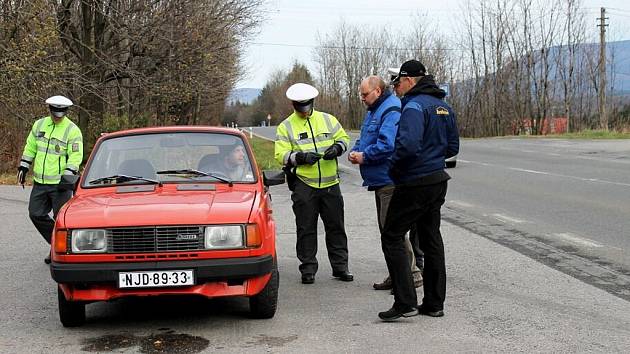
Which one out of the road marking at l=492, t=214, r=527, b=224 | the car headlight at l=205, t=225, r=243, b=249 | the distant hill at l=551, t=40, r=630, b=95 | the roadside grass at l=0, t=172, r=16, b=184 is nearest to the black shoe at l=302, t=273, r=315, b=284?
the car headlight at l=205, t=225, r=243, b=249

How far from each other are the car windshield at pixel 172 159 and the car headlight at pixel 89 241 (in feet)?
3.45

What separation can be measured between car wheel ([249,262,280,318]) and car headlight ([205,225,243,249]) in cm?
47

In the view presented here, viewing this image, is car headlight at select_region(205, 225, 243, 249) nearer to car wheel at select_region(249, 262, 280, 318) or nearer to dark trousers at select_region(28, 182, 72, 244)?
car wheel at select_region(249, 262, 280, 318)

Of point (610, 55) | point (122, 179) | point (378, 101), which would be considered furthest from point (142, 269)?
point (610, 55)

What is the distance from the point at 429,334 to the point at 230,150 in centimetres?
249

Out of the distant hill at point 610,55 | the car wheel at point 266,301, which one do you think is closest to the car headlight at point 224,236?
the car wheel at point 266,301

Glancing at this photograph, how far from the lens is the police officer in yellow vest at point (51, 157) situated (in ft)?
27.0

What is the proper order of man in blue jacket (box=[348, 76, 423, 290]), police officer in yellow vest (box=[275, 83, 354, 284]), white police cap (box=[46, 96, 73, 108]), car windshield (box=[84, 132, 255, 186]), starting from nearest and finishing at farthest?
car windshield (box=[84, 132, 255, 186]) < man in blue jacket (box=[348, 76, 423, 290]) < police officer in yellow vest (box=[275, 83, 354, 284]) < white police cap (box=[46, 96, 73, 108])

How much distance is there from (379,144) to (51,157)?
3.82 metres

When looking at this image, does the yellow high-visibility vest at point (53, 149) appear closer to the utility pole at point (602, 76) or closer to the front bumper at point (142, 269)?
the front bumper at point (142, 269)

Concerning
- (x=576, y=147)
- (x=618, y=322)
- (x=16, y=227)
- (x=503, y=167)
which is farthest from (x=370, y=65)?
(x=618, y=322)

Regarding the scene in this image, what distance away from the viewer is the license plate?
5273mm

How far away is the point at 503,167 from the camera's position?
2166 centimetres

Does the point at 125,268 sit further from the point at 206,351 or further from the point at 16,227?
the point at 16,227
